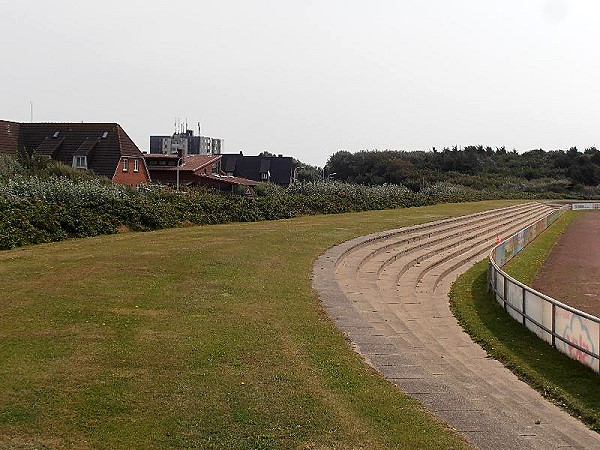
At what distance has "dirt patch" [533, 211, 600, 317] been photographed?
802 inches

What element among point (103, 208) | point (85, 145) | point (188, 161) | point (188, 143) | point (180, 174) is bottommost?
point (103, 208)

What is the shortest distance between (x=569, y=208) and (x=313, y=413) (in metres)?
79.6

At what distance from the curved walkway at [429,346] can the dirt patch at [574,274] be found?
3075mm

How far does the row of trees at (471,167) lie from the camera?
369 feet

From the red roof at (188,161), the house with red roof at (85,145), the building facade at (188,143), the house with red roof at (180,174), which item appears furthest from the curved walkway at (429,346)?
the building facade at (188,143)

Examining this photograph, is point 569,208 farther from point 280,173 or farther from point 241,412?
point 241,412

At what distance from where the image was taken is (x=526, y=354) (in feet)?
42.7

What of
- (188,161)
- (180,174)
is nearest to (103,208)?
(180,174)

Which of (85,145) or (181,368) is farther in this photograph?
(85,145)

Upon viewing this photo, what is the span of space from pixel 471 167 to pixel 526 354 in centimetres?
12103

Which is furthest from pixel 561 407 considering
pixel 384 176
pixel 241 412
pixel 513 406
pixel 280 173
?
pixel 384 176

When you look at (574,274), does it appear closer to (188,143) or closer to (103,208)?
(103,208)

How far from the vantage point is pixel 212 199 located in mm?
37344

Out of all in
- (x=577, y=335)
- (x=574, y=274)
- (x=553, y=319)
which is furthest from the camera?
(x=574, y=274)
